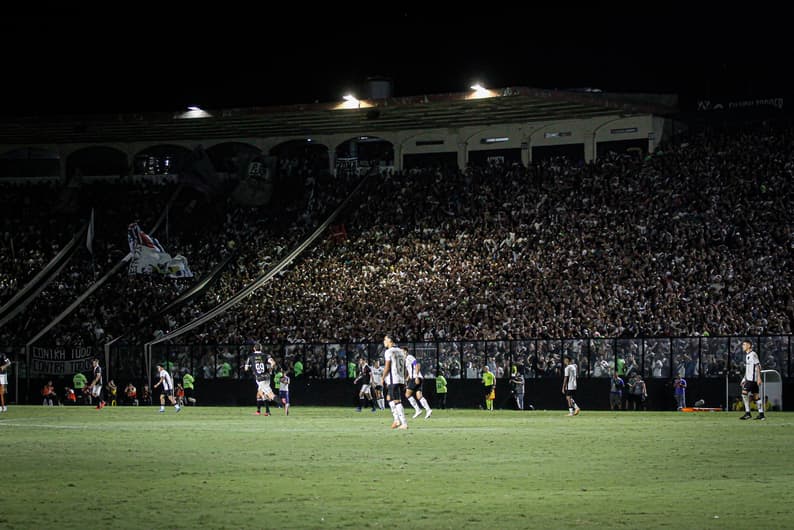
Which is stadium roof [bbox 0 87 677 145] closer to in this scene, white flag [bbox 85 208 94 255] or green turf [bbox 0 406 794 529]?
white flag [bbox 85 208 94 255]

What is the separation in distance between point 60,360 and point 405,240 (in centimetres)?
1814

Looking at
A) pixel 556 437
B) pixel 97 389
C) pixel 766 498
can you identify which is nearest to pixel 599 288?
pixel 97 389

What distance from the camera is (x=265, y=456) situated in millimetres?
22094

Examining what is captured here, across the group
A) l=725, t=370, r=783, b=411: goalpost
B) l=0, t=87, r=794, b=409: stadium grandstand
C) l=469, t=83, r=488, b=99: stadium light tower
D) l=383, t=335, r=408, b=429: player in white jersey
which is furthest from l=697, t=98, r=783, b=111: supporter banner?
l=383, t=335, r=408, b=429: player in white jersey

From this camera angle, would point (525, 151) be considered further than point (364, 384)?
Yes

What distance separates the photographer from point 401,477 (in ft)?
59.4

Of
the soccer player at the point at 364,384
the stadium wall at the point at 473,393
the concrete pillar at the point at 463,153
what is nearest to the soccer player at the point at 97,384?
the stadium wall at the point at 473,393

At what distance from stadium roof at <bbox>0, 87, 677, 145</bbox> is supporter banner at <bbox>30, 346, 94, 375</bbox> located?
18.3 meters

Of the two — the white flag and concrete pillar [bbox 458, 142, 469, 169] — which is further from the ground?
concrete pillar [bbox 458, 142, 469, 169]

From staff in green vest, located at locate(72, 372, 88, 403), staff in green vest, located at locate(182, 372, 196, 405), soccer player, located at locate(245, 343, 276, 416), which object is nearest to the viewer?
soccer player, located at locate(245, 343, 276, 416)

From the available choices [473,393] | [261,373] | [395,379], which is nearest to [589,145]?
[473,393]

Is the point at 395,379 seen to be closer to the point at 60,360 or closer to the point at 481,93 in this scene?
the point at 60,360

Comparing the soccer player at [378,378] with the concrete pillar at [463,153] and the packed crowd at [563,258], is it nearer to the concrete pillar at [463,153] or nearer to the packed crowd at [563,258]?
the packed crowd at [563,258]

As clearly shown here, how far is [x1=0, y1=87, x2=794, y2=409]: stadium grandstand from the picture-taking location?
5028 centimetres
